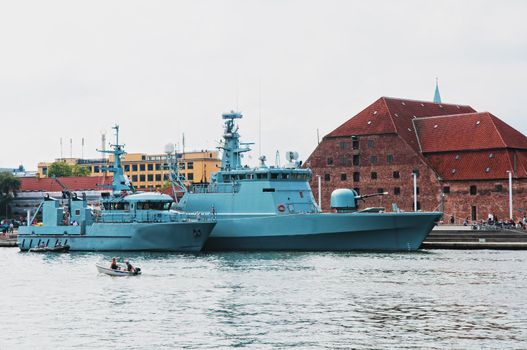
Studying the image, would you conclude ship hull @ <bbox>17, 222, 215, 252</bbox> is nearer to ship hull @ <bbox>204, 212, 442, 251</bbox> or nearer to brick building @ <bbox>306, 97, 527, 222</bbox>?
ship hull @ <bbox>204, 212, 442, 251</bbox>

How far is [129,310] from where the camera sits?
4353cm

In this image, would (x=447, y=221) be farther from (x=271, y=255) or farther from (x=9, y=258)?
(x=9, y=258)

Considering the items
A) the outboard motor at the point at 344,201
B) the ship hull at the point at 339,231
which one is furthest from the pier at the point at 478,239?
the outboard motor at the point at 344,201

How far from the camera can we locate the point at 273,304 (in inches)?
A: 1747

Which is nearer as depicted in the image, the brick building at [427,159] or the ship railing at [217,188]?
the ship railing at [217,188]

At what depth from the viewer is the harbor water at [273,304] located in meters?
36.0

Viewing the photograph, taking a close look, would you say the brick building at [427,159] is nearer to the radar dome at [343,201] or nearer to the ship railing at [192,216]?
the radar dome at [343,201]

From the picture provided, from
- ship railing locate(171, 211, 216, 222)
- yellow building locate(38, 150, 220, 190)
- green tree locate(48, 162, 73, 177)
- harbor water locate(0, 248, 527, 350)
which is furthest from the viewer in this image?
yellow building locate(38, 150, 220, 190)

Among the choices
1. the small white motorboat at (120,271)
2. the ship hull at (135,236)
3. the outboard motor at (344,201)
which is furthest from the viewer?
the outboard motor at (344,201)

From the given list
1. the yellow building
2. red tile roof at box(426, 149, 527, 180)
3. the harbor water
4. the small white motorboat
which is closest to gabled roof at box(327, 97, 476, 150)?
red tile roof at box(426, 149, 527, 180)

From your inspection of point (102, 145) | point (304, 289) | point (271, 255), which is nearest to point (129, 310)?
point (304, 289)

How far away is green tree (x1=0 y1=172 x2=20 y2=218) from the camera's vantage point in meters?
144

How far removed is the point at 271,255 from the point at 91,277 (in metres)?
16.8

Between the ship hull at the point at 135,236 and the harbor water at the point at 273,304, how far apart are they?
275 inches
